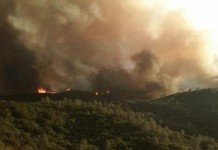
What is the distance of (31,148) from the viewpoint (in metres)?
158

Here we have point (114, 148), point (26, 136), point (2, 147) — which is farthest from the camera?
point (114, 148)

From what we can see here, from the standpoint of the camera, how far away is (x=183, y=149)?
198 metres

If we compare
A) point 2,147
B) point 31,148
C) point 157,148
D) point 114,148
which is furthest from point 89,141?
point 2,147

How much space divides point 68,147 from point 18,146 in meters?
33.1

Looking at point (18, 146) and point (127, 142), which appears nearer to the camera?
point (18, 146)

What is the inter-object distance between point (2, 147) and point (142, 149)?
218ft

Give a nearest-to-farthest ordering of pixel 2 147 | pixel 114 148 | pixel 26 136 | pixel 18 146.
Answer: pixel 2 147 < pixel 18 146 < pixel 26 136 < pixel 114 148

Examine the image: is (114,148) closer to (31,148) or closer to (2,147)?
(31,148)

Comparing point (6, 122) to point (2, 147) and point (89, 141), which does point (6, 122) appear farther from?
point (2, 147)

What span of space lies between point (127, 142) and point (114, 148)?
992 centimetres

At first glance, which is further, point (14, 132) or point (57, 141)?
point (57, 141)

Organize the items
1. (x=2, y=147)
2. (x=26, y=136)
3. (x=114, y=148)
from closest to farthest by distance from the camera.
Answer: (x=2, y=147) → (x=26, y=136) → (x=114, y=148)

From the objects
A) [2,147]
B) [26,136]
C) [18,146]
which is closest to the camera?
[2,147]

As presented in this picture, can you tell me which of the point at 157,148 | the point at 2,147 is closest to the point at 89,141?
the point at 157,148
